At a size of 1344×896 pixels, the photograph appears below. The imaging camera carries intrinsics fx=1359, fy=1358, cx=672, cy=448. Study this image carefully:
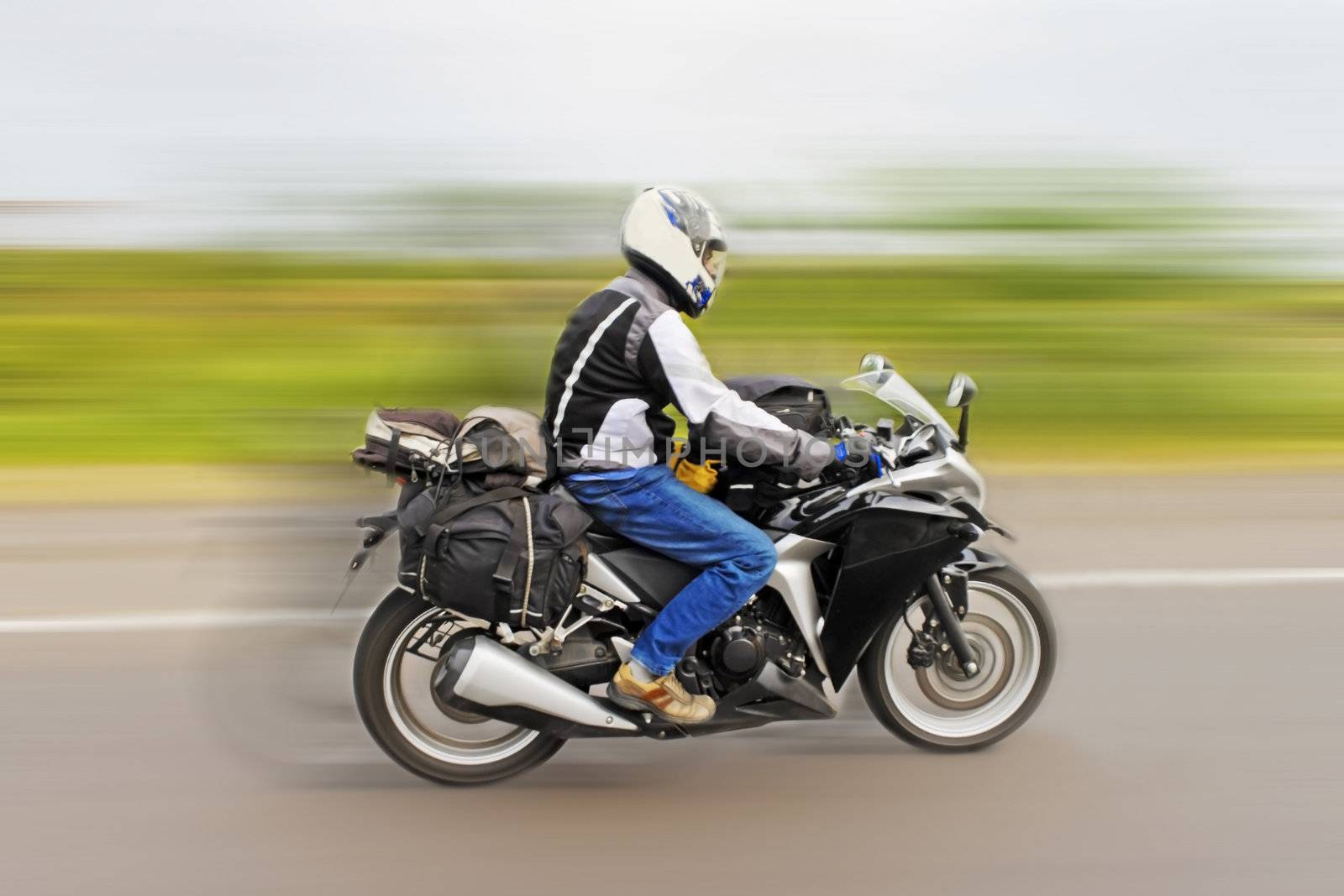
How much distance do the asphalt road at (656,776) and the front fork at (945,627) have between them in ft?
0.96

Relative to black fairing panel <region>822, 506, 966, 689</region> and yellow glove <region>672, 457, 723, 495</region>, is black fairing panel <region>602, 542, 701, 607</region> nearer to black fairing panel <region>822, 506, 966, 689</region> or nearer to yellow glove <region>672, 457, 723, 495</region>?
yellow glove <region>672, 457, 723, 495</region>

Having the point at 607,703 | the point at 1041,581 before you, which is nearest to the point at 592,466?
the point at 607,703

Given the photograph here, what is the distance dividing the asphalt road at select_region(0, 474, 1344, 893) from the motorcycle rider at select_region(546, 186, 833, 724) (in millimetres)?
409

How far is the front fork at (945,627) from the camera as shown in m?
3.76

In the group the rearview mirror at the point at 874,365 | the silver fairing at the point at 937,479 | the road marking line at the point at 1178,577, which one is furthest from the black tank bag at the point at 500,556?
the road marking line at the point at 1178,577

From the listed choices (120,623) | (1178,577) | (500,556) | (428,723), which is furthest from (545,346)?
(500,556)

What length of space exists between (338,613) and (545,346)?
3.06m

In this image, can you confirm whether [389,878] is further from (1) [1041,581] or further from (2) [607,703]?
(1) [1041,581]

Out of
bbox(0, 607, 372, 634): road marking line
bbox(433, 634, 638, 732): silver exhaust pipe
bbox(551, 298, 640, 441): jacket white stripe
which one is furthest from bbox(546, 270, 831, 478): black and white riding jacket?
bbox(0, 607, 372, 634): road marking line

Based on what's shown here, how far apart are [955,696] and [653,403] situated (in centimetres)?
128

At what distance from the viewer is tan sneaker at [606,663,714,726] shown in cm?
355

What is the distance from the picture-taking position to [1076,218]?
8.93m

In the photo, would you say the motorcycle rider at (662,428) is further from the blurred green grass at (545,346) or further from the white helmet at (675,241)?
the blurred green grass at (545,346)

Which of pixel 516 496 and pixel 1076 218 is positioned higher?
pixel 1076 218
